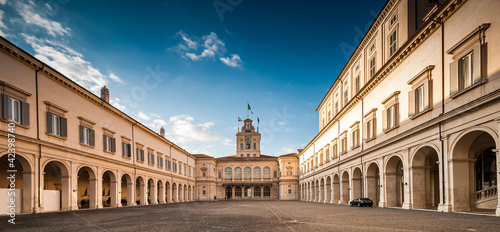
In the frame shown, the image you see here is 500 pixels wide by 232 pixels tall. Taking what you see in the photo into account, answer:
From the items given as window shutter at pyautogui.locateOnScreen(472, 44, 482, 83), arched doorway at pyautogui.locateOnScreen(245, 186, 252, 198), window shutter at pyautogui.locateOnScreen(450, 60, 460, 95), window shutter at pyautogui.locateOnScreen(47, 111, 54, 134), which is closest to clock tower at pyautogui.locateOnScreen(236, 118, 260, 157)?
arched doorway at pyautogui.locateOnScreen(245, 186, 252, 198)

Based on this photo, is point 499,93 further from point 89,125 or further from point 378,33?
point 89,125

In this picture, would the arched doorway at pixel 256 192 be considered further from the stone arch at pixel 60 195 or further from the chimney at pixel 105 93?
the stone arch at pixel 60 195

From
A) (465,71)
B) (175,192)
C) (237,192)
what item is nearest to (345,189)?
(465,71)

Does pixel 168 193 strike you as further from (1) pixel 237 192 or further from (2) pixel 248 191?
(2) pixel 248 191

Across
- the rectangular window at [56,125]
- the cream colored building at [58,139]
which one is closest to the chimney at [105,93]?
the cream colored building at [58,139]

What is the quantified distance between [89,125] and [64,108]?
146 inches

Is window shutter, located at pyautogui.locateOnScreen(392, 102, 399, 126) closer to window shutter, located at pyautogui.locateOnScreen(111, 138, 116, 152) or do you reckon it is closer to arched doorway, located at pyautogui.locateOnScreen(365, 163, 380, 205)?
arched doorway, located at pyautogui.locateOnScreen(365, 163, 380, 205)

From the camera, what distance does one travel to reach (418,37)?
18.3 meters

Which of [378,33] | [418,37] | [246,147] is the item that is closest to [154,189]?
[378,33]

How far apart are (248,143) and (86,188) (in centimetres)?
5800

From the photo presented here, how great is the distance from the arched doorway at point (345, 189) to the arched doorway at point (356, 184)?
297cm

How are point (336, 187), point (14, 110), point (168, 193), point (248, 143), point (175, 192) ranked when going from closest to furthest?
1. point (14, 110)
2. point (336, 187)
3. point (168, 193)
4. point (175, 192)
5. point (248, 143)

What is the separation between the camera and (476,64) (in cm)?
1368

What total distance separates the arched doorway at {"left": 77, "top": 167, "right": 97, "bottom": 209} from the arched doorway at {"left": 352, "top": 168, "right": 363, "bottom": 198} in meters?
21.8
